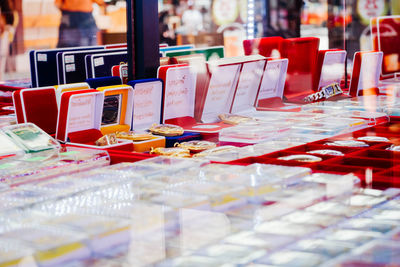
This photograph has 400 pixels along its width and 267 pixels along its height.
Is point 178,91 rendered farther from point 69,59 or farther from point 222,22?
point 222,22

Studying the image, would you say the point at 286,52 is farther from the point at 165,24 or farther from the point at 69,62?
the point at 165,24

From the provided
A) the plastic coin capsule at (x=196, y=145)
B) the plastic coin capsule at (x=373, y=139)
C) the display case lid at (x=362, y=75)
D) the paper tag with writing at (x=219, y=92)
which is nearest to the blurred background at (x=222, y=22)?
the display case lid at (x=362, y=75)

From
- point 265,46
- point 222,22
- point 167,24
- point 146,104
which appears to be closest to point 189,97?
point 146,104

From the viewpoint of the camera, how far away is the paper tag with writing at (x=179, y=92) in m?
4.14

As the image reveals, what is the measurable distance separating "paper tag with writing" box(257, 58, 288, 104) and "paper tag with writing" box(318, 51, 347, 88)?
690 mm

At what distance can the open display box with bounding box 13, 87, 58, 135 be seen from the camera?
3.53 meters

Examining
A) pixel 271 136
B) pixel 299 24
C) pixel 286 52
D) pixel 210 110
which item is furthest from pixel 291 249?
pixel 299 24

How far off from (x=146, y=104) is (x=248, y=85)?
1.02 meters

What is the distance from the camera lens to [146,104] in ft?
13.1

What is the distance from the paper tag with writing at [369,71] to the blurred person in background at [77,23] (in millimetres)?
5065

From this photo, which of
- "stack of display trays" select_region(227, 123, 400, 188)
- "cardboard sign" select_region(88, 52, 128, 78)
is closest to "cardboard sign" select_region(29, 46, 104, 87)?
"cardboard sign" select_region(88, 52, 128, 78)

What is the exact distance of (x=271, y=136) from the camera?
342 cm

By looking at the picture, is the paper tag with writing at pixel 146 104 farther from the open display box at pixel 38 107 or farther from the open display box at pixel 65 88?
the open display box at pixel 38 107

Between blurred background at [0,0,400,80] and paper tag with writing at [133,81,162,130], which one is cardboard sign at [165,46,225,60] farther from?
blurred background at [0,0,400,80]
